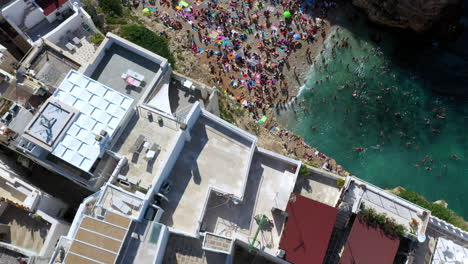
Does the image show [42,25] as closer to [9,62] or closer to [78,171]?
[9,62]

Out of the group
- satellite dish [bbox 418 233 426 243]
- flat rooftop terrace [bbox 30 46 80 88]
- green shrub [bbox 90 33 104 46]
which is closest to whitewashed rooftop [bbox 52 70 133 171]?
flat rooftop terrace [bbox 30 46 80 88]

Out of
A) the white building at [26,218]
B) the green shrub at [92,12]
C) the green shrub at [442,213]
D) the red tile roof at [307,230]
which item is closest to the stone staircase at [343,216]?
the red tile roof at [307,230]

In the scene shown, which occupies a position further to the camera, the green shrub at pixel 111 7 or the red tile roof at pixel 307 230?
the green shrub at pixel 111 7

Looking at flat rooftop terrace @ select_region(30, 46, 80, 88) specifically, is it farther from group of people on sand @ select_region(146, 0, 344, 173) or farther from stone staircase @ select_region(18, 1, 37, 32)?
group of people on sand @ select_region(146, 0, 344, 173)

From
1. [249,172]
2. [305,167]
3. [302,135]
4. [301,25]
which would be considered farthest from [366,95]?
[249,172]

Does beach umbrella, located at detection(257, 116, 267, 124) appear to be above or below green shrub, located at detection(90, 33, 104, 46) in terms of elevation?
above

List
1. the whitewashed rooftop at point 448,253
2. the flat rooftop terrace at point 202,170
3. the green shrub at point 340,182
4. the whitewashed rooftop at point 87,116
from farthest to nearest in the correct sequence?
the green shrub at point 340,182, the whitewashed rooftop at point 448,253, the flat rooftop terrace at point 202,170, the whitewashed rooftop at point 87,116

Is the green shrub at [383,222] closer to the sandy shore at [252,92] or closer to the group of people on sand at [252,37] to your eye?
the sandy shore at [252,92]
